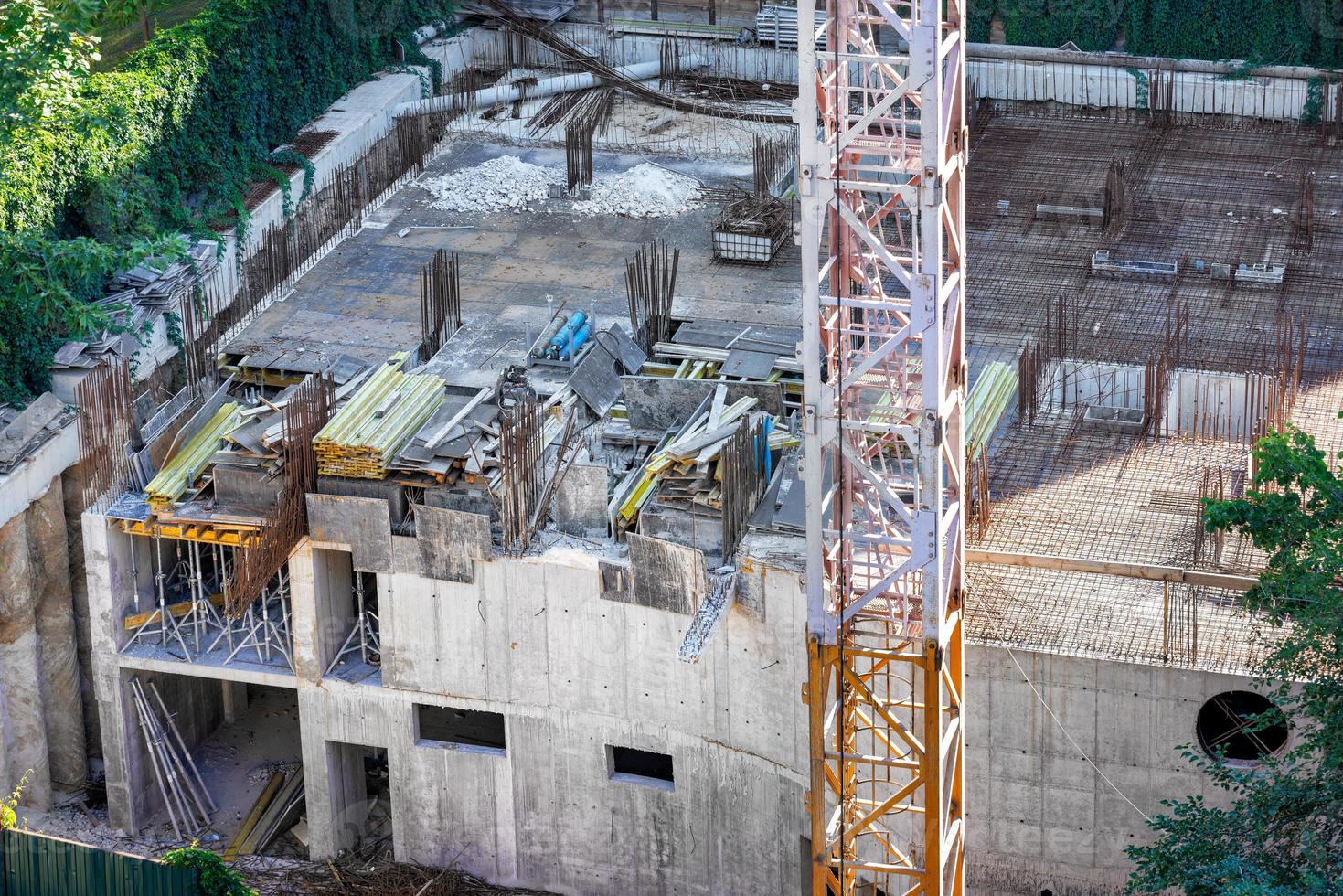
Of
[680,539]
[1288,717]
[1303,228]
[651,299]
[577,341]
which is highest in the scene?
[651,299]

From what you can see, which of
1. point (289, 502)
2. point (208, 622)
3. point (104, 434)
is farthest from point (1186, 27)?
point (104, 434)

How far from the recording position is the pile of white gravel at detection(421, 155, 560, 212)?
4316cm

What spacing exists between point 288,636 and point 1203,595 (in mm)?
12679

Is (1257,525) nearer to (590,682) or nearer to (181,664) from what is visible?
(590,682)

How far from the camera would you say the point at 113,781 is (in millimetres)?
34281

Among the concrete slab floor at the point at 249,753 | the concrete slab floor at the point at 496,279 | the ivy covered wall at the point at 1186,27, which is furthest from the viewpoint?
the ivy covered wall at the point at 1186,27

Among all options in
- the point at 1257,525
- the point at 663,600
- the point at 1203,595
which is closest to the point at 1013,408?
the point at 1203,595

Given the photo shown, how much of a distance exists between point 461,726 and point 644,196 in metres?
12.3

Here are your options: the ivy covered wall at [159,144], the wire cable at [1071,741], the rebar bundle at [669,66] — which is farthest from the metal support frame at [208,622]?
the rebar bundle at [669,66]

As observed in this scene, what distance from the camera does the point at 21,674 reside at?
33938 millimetres

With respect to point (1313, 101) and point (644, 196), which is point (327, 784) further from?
point (1313, 101)

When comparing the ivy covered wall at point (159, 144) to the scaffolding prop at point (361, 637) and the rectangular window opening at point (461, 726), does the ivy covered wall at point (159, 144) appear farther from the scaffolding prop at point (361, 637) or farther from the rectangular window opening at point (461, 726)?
the rectangular window opening at point (461, 726)

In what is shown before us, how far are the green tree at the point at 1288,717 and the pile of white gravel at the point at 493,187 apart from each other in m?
20.0

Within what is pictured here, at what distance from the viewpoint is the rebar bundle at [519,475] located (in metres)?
31.0
